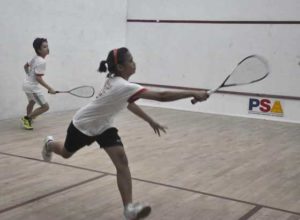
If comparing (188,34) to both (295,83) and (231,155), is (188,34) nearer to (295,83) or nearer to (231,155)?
(295,83)

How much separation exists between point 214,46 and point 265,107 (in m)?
1.16

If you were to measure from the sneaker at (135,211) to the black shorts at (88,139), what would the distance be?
0.32m

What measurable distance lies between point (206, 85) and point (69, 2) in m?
2.29

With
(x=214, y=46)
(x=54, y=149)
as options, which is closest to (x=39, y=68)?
(x=54, y=149)

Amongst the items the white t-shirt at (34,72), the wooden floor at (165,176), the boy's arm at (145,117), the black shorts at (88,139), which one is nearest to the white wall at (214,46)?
the wooden floor at (165,176)

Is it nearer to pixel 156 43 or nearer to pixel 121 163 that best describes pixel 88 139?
pixel 121 163

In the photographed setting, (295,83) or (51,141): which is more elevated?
(51,141)

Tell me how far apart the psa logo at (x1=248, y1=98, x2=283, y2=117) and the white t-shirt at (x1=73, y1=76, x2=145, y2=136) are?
15.0 feet

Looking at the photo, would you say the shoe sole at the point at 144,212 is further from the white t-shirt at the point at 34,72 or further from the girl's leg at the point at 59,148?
the white t-shirt at the point at 34,72

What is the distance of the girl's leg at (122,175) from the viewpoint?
244 centimetres

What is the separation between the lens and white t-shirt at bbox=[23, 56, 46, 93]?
5145 mm

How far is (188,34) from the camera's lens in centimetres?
734

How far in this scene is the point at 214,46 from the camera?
7160mm

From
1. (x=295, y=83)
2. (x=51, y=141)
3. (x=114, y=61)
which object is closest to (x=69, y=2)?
(x=295, y=83)
